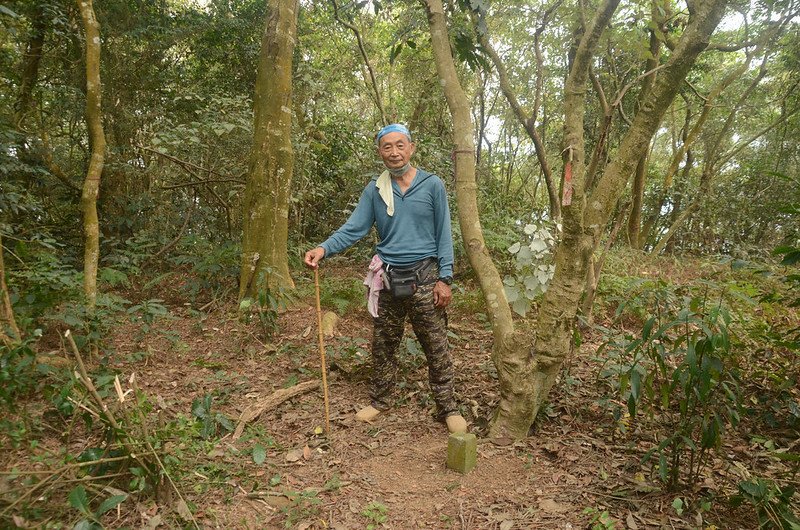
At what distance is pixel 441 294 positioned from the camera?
11.4ft

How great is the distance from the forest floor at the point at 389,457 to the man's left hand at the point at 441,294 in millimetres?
902

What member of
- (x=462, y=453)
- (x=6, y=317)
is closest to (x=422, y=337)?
(x=462, y=453)

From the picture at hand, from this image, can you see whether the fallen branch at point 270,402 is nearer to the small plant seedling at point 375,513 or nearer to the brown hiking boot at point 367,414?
the brown hiking boot at point 367,414

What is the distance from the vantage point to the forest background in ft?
8.20

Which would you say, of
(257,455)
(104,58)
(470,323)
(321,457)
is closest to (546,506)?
(321,457)

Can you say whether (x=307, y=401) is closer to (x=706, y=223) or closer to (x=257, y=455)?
(x=257, y=455)

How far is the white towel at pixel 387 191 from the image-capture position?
3.52m

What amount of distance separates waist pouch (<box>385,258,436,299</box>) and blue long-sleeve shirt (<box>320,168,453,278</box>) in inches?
1.8

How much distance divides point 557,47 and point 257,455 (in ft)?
31.4

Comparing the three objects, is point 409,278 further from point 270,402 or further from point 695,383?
point 695,383

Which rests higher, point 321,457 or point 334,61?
point 334,61

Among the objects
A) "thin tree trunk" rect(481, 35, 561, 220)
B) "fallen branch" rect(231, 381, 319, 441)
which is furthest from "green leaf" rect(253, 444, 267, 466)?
"thin tree trunk" rect(481, 35, 561, 220)

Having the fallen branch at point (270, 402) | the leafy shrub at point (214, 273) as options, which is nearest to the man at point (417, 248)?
the fallen branch at point (270, 402)

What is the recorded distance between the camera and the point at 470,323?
577 centimetres
